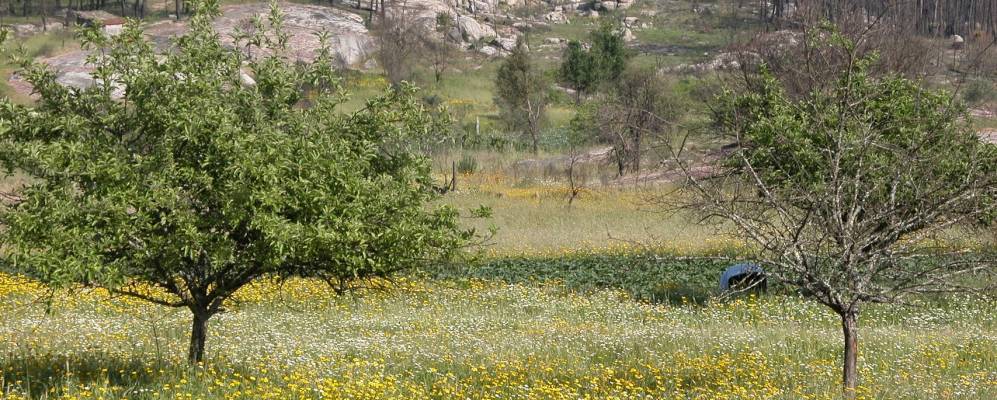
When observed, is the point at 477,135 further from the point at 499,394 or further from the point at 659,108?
the point at 499,394

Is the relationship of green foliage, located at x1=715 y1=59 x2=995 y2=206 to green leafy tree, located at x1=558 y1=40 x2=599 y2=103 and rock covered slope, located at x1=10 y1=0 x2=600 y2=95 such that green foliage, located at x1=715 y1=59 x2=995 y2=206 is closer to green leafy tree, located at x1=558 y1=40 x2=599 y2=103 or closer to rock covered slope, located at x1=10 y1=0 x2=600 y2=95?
rock covered slope, located at x1=10 y1=0 x2=600 y2=95

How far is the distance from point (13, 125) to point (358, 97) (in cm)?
5007

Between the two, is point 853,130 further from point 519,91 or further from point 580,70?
point 580,70

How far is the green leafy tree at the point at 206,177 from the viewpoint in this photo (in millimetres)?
7684

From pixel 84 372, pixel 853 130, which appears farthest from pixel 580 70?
pixel 84 372

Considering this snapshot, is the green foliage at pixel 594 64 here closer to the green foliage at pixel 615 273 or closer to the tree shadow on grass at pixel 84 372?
the green foliage at pixel 615 273

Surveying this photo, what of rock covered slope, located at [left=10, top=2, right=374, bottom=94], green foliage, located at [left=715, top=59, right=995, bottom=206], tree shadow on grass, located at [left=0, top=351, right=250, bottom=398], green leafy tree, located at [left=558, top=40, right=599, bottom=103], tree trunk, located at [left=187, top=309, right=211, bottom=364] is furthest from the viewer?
green leafy tree, located at [left=558, top=40, right=599, bottom=103]

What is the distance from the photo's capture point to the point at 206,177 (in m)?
7.97

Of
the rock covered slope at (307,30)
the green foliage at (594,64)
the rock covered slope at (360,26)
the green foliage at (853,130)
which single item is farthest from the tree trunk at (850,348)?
the green foliage at (594,64)

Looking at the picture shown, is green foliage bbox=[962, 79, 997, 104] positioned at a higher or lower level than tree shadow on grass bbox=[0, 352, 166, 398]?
lower

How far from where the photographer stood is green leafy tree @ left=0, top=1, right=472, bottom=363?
7.68m

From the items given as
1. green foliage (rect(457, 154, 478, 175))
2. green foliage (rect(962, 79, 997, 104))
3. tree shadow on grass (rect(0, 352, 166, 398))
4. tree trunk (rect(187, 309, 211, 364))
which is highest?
tree trunk (rect(187, 309, 211, 364))

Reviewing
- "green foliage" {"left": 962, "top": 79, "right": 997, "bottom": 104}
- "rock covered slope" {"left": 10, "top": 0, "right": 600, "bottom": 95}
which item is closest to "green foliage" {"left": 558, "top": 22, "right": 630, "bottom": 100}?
"rock covered slope" {"left": 10, "top": 0, "right": 600, "bottom": 95}

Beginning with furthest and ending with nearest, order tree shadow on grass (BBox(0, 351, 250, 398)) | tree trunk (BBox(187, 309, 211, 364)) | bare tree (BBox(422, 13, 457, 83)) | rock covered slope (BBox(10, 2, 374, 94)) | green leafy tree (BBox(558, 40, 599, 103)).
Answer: bare tree (BBox(422, 13, 457, 83)) → green leafy tree (BBox(558, 40, 599, 103)) → rock covered slope (BBox(10, 2, 374, 94)) → tree trunk (BBox(187, 309, 211, 364)) → tree shadow on grass (BBox(0, 351, 250, 398))
